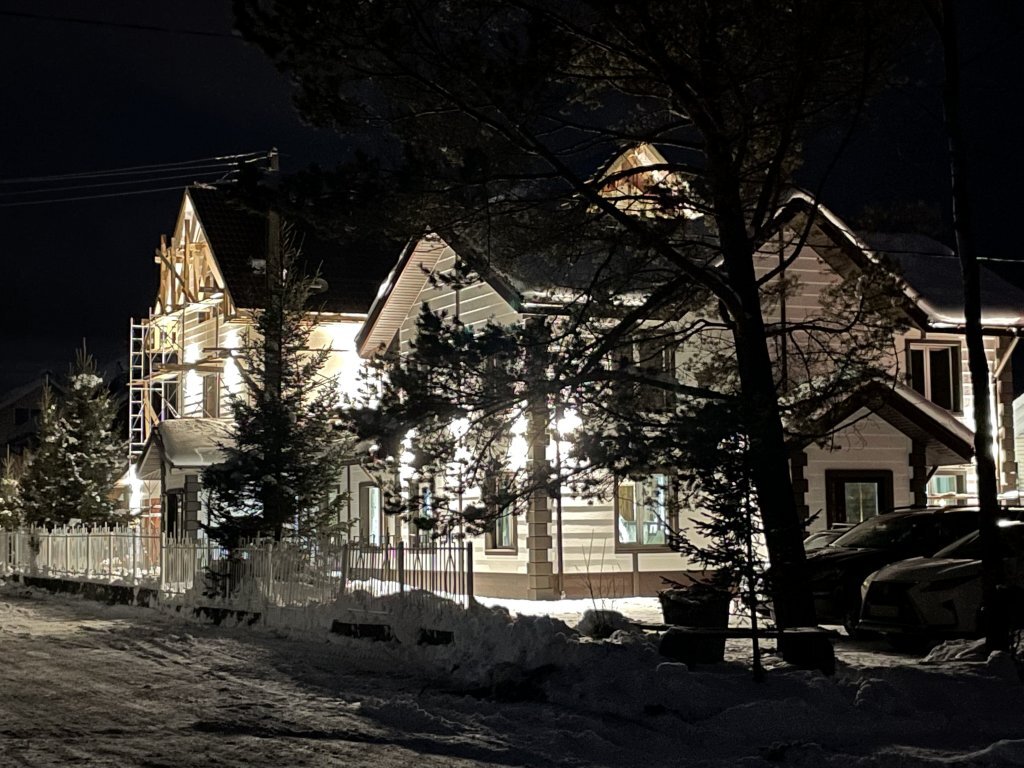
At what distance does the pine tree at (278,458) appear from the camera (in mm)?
24609

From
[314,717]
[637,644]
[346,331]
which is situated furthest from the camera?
[346,331]

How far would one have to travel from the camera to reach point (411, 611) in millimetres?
17406

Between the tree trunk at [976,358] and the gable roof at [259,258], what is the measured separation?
82.9 ft

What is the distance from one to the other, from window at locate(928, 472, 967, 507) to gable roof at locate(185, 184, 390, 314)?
56.1 ft

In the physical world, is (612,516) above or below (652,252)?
below

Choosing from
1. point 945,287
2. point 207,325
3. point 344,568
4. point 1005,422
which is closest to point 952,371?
point 1005,422

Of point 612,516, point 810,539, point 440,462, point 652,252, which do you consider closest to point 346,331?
point 612,516

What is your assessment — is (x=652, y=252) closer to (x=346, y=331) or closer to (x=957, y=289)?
(x=957, y=289)

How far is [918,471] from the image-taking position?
88.3 feet

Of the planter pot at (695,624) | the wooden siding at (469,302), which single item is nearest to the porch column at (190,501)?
the wooden siding at (469,302)

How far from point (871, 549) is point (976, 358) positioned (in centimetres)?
602

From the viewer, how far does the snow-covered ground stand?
964 centimetres

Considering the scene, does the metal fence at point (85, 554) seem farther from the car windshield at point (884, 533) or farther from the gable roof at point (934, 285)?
the gable roof at point (934, 285)

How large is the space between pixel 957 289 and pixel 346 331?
17244 millimetres
